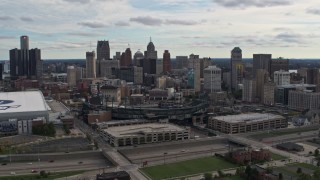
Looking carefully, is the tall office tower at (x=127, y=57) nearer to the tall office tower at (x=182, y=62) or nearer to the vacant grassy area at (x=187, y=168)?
the tall office tower at (x=182, y=62)

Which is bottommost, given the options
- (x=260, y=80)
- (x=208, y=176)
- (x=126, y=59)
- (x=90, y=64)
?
(x=208, y=176)

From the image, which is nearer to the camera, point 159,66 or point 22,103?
point 22,103

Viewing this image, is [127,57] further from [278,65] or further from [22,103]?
[22,103]

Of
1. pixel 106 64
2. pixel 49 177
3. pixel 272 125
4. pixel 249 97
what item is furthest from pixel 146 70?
pixel 49 177

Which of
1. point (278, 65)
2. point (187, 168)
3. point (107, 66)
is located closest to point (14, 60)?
point (107, 66)

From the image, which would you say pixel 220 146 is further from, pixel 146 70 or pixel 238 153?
pixel 146 70

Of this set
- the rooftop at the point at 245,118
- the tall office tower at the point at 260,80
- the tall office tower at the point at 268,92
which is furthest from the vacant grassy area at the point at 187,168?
the tall office tower at the point at 260,80
